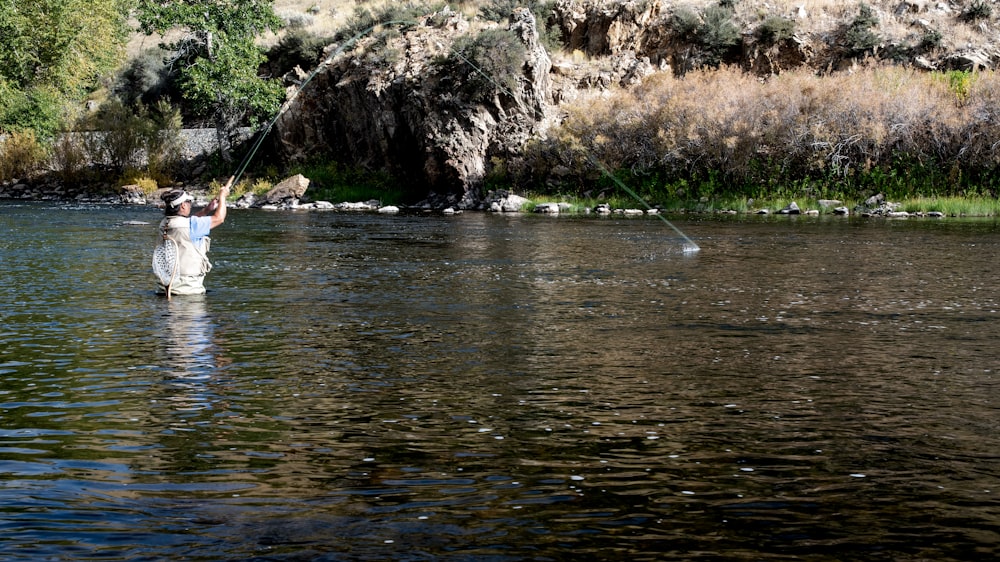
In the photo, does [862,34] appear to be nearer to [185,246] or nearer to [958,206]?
[958,206]

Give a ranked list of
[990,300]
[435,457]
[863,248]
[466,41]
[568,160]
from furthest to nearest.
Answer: [466,41]
[568,160]
[863,248]
[990,300]
[435,457]

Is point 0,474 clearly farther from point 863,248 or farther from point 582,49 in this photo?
point 582,49

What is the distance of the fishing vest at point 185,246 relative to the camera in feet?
52.1

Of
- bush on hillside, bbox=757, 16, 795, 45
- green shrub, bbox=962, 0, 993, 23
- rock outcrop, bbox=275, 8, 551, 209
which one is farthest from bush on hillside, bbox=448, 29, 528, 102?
green shrub, bbox=962, 0, 993, 23

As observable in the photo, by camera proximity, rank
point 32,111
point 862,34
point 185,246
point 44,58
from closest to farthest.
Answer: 1. point 185,246
2. point 862,34
3. point 32,111
4. point 44,58

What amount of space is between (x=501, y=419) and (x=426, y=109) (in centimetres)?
4595

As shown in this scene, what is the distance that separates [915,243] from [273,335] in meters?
19.2

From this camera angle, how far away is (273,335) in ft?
42.6

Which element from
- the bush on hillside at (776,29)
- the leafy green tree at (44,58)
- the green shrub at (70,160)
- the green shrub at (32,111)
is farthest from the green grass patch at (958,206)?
the leafy green tree at (44,58)

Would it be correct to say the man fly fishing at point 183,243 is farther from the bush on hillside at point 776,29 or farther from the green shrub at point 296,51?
the green shrub at point 296,51

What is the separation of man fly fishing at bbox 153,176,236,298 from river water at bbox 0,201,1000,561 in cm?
41

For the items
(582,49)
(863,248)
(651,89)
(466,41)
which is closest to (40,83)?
(466,41)

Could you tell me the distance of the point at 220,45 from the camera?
60.1 meters

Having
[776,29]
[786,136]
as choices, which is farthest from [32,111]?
[786,136]
